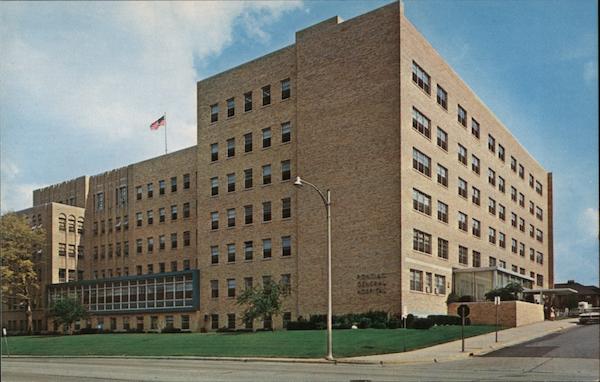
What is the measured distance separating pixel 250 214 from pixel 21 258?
37467mm

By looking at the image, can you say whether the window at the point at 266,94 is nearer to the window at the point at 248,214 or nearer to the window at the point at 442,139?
the window at the point at 248,214

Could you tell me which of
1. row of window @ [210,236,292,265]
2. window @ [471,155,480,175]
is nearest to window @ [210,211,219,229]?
row of window @ [210,236,292,265]

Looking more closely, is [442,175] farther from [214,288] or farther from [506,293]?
[214,288]

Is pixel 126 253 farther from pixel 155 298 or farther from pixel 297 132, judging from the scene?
pixel 297 132

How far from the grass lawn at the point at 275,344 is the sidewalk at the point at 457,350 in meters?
1.04

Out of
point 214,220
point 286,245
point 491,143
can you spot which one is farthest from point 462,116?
point 214,220

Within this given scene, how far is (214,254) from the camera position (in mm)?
63750

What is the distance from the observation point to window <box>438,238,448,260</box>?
183 ft

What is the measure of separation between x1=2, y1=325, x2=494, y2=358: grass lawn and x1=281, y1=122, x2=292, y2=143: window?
19.9 m

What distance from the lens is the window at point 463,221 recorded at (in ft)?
200

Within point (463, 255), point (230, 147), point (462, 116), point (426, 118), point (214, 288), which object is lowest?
point (214, 288)

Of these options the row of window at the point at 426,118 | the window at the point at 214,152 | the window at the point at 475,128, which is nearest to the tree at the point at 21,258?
the window at the point at 214,152

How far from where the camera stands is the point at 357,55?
53.0 m

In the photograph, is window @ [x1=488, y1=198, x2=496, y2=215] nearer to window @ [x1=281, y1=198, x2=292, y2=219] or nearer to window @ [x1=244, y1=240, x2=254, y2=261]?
window @ [x1=281, y1=198, x2=292, y2=219]
